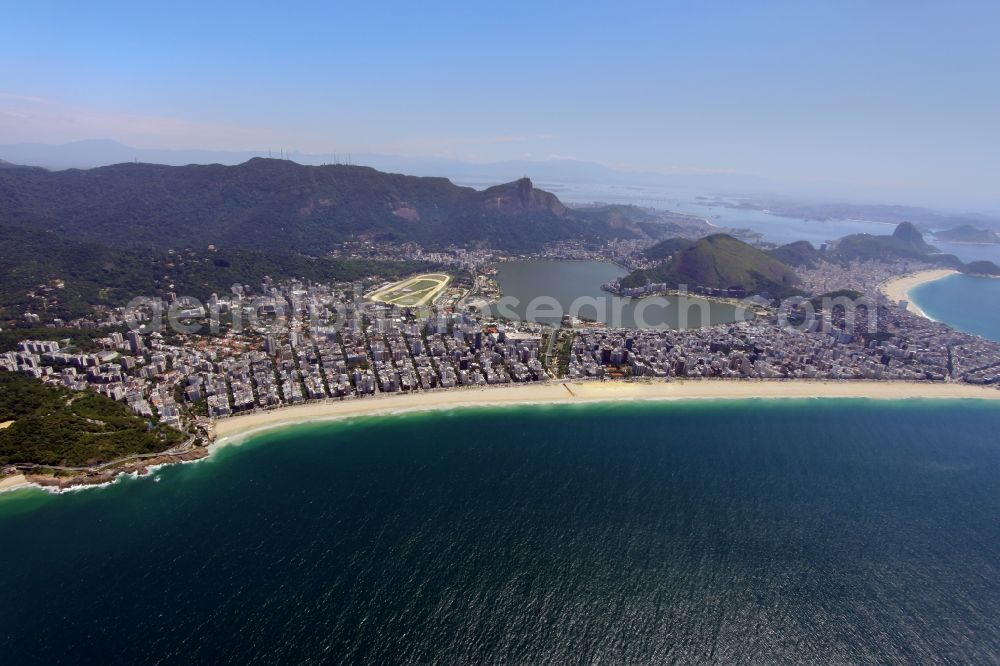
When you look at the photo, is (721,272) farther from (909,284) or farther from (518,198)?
(518,198)

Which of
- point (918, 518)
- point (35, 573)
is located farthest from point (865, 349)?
point (35, 573)

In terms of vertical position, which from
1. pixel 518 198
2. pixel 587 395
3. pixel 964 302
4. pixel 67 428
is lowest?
pixel 587 395

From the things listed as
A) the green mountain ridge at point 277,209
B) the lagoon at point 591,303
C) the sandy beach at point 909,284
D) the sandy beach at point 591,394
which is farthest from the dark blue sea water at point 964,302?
the green mountain ridge at point 277,209

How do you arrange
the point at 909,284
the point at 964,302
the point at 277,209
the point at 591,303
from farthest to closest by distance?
the point at 277,209 → the point at 909,284 → the point at 964,302 → the point at 591,303

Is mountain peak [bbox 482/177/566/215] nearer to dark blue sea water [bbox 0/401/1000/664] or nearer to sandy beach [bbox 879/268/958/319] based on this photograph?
sandy beach [bbox 879/268/958/319]

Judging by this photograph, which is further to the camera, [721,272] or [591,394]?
[721,272]

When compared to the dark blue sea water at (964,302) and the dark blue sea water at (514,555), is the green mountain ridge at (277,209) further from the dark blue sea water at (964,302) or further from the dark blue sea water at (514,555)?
the dark blue sea water at (514,555)

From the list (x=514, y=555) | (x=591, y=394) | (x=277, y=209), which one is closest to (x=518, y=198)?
(x=277, y=209)
